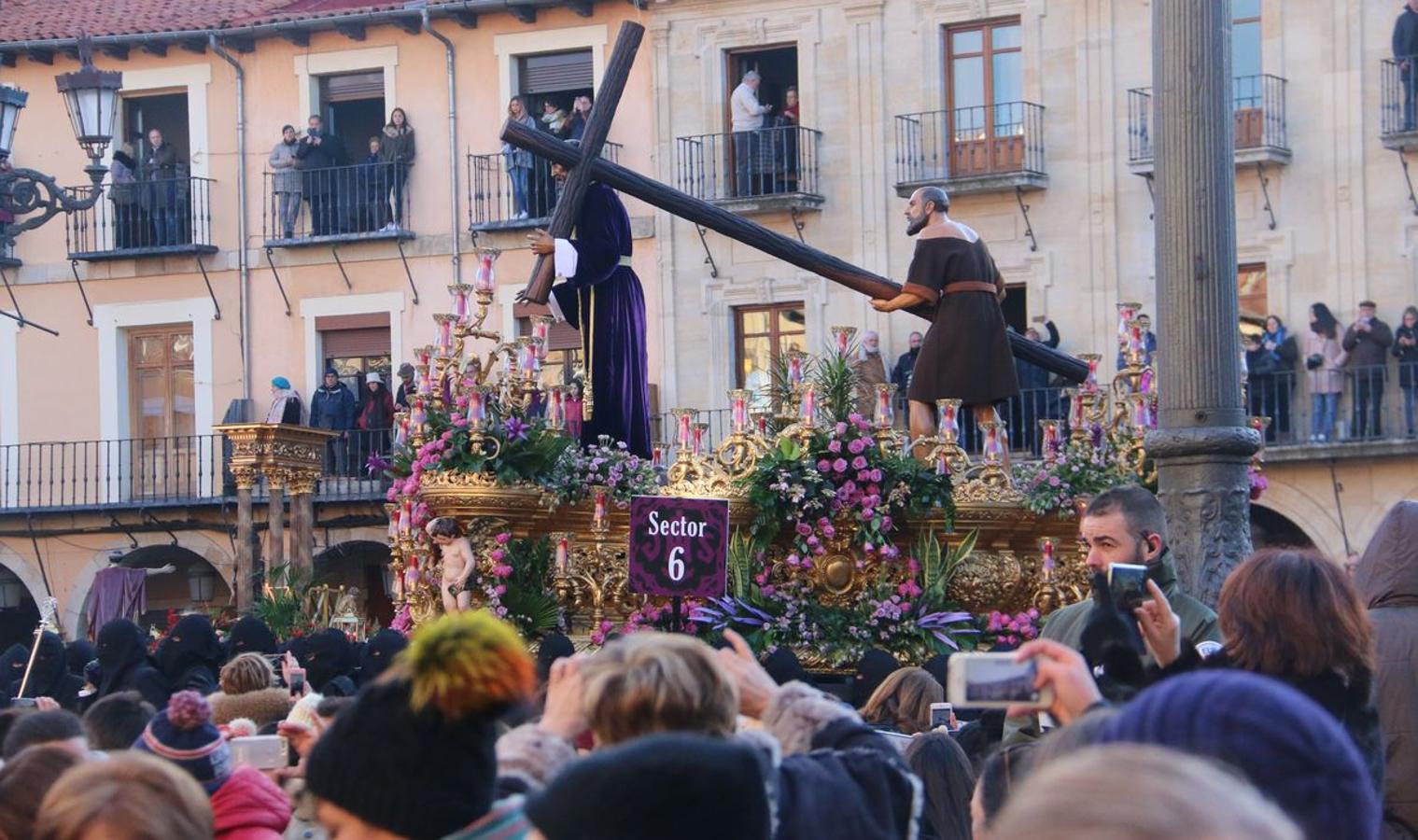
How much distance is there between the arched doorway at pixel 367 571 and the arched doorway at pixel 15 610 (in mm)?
3846

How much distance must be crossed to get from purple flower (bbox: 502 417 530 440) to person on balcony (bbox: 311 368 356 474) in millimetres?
16234

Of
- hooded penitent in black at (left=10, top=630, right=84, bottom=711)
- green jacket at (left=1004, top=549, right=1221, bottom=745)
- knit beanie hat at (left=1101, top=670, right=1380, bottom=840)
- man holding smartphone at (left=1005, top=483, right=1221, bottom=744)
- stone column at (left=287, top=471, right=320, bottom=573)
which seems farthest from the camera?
stone column at (left=287, top=471, right=320, bottom=573)

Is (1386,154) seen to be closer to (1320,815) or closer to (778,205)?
(778,205)

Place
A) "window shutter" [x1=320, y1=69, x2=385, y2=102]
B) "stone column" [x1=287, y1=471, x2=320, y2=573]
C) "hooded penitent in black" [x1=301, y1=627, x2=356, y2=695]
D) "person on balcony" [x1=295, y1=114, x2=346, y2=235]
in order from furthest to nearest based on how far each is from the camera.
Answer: "window shutter" [x1=320, y1=69, x2=385, y2=102] → "person on balcony" [x1=295, y1=114, x2=346, y2=235] → "stone column" [x1=287, y1=471, x2=320, y2=573] → "hooded penitent in black" [x1=301, y1=627, x2=356, y2=695]

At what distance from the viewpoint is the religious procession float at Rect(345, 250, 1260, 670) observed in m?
12.0

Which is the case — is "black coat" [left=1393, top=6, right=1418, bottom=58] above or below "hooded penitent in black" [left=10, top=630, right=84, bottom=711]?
above

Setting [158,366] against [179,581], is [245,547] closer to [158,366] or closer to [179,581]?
[158,366]

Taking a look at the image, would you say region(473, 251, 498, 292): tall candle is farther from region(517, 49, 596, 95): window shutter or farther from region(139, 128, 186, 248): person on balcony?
region(139, 128, 186, 248): person on balcony

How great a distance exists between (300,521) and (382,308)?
256 inches

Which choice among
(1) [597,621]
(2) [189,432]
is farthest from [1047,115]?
(1) [597,621]

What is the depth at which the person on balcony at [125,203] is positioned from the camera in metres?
30.1

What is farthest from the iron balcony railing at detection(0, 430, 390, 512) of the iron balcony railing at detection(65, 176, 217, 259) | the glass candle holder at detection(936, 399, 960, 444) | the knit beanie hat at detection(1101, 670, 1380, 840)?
the knit beanie hat at detection(1101, 670, 1380, 840)

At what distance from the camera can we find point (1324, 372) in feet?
81.5

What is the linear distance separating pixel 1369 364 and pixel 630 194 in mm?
13362
